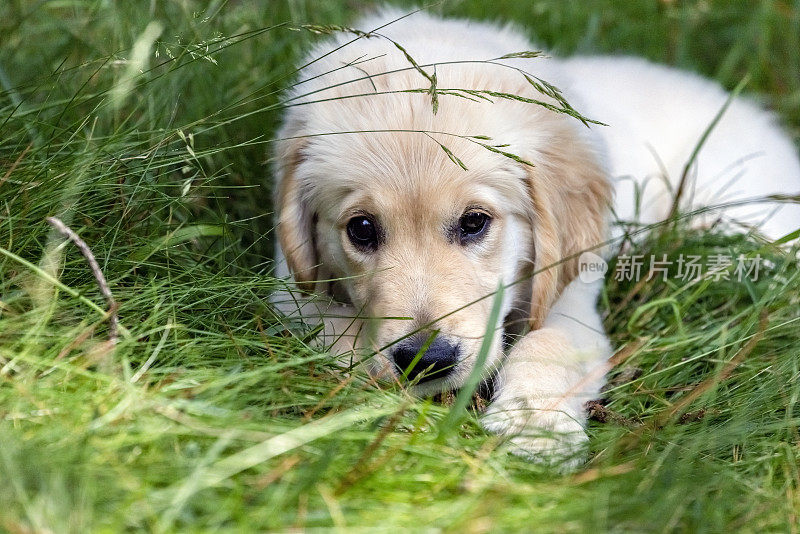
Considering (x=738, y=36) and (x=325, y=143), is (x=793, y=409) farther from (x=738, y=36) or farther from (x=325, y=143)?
(x=738, y=36)

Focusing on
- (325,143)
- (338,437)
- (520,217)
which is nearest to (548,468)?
(338,437)

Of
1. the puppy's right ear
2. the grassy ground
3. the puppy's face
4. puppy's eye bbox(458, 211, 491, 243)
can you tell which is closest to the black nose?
the puppy's face

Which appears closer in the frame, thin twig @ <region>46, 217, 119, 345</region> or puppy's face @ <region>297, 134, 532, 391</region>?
thin twig @ <region>46, 217, 119, 345</region>

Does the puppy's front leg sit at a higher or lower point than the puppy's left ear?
lower

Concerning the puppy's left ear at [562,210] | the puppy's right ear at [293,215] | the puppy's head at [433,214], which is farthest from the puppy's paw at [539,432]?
the puppy's right ear at [293,215]

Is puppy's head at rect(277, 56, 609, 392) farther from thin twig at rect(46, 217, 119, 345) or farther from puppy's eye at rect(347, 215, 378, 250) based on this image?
thin twig at rect(46, 217, 119, 345)

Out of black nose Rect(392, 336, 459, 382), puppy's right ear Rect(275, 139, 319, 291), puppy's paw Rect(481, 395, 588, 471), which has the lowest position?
puppy's paw Rect(481, 395, 588, 471)

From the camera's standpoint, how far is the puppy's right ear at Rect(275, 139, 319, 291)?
2789mm

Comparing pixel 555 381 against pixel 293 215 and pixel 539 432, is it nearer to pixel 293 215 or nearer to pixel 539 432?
pixel 539 432

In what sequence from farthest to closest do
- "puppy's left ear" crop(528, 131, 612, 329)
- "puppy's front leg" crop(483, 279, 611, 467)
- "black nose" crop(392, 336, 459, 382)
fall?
"puppy's left ear" crop(528, 131, 612, 329), "black nose" crop(392, 336, 459, 382), "puppy's front leg" crop(483, 279, 611, 467)

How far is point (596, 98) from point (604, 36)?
58.6 inches

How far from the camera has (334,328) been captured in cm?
265

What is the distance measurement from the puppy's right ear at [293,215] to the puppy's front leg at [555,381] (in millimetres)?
774

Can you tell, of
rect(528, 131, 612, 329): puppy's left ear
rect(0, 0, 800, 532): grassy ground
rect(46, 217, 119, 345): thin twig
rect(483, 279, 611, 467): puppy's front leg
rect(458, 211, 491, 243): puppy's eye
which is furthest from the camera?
rect(528, 131, 612, 329): puppy's left ear
